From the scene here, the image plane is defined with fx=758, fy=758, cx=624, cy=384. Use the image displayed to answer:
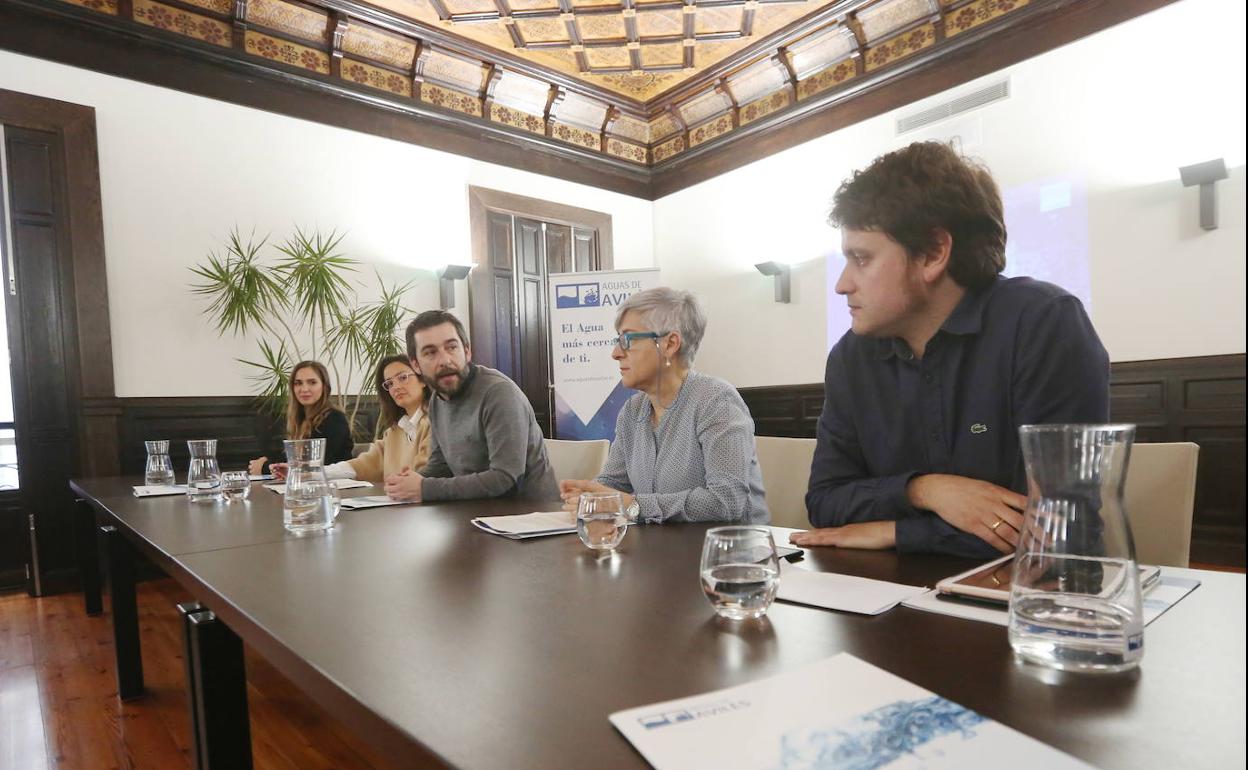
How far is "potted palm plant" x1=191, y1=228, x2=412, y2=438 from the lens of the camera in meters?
4.52

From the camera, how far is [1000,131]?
4863 mm

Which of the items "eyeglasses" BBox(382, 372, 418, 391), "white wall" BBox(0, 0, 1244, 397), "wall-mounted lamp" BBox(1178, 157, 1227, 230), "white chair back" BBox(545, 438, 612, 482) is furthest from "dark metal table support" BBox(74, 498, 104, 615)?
"wall-mounted lamp" BBox(1178, 157, 1227, 230)

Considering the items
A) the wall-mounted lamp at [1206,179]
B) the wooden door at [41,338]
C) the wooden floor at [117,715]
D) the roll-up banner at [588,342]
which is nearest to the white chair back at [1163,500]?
the wooden floor at [117,715]

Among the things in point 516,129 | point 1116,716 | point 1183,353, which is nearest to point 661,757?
point 1116,716

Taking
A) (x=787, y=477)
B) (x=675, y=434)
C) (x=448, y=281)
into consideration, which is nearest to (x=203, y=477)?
(x=675, y=434)

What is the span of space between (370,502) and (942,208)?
155 cm

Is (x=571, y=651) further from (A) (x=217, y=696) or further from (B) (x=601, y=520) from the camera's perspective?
(A) (x=217, y=696)

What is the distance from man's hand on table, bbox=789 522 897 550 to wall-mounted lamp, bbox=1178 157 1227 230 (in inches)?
145

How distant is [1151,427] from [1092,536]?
4286 mm

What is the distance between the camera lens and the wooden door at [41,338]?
401cm

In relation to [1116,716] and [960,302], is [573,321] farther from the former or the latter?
[1116,716]

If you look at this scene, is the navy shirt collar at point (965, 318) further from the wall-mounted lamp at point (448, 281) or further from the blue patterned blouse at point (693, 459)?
the wall-mounted lamp at point (448, 281)

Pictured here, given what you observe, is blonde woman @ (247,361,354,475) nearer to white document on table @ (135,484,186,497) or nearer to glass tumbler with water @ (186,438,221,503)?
white document on table @ (135,484,186,497)

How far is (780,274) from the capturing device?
6078mm
